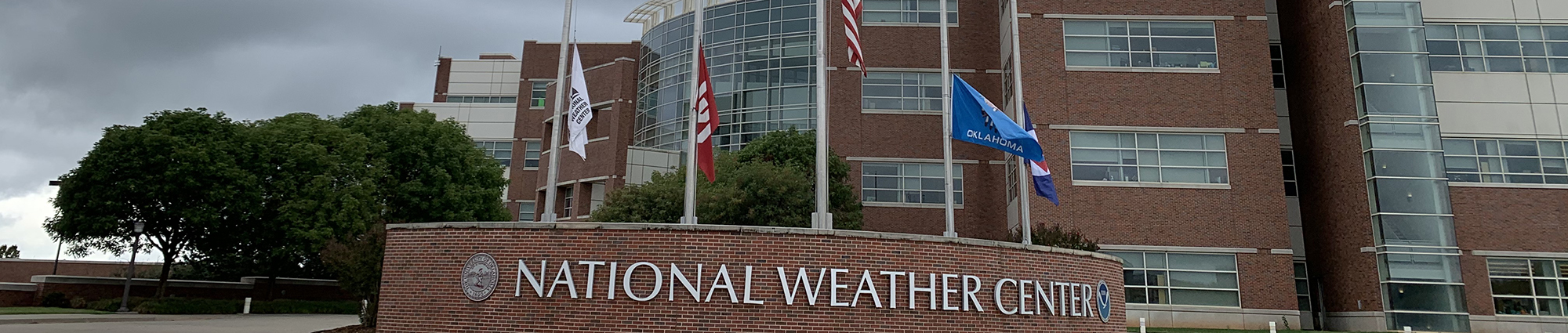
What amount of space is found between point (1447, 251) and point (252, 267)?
48134 millimetres

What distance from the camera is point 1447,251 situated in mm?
31516

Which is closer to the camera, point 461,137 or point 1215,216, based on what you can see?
point 1215,216

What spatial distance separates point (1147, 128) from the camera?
34531 millimetres

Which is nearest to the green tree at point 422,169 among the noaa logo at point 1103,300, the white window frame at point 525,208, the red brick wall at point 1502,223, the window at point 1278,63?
the white window frame at point 525,208

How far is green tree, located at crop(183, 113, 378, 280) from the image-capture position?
122 feet

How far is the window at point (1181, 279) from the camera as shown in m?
33.1

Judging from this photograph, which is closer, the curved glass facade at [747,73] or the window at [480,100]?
the curved glass facade at [747,73]

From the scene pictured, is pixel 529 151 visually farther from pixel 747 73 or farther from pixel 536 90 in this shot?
pixel 747 73

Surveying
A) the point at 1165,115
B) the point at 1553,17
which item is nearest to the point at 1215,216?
the point at 1165,115

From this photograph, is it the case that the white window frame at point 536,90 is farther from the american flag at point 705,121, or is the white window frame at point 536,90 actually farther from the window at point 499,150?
the american flag at point 705,121

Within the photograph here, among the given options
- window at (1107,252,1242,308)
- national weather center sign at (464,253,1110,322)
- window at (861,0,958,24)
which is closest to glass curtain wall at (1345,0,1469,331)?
window at (1107,252,1242,308)

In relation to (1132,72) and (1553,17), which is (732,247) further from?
(1553,17)

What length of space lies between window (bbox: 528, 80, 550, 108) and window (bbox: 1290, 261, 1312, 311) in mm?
43773

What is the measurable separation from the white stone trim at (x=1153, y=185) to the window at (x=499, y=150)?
39.8 metres
